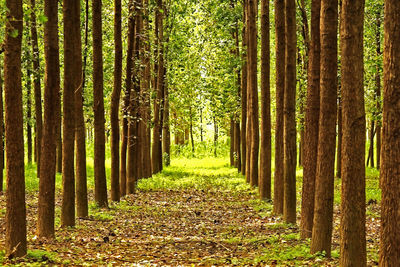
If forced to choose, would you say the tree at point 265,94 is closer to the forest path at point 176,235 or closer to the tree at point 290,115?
the forest path at point 176,235

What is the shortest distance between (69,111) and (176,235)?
15.1ft

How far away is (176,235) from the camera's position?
576 inches

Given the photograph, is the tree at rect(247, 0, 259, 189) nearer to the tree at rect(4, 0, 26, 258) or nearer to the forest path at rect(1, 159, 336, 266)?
the forest path at rect(1, 159, 336, 266)

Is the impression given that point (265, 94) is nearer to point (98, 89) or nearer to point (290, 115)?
point (290, 115)

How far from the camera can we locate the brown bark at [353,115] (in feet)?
26.1

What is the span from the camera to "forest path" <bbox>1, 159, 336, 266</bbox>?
10688 millimetres

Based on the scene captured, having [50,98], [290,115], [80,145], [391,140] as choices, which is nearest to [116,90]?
[80,145]

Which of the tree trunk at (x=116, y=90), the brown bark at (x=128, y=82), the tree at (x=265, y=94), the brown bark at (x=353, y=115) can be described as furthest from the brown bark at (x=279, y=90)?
the brown bark at (x=353, y=115)

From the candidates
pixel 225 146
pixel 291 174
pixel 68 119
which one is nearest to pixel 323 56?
pixel 291 174

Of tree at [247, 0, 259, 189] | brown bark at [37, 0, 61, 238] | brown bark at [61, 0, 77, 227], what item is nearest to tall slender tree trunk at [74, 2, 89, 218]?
brown bark at [61, 0, 77, 227]

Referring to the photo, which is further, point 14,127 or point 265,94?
point 265,94

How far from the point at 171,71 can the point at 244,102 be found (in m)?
6.06

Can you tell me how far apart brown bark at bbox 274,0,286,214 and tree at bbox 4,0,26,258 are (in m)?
8.67

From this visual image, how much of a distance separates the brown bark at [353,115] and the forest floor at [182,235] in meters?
2.03
